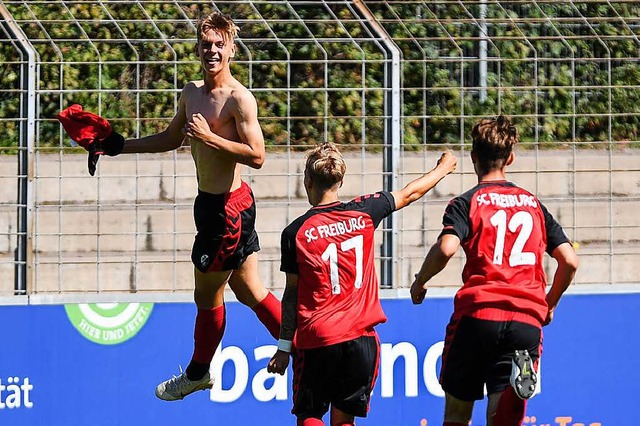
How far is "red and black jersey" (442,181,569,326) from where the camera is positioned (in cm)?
528

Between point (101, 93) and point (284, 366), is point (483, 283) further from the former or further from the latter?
point (101, 93)

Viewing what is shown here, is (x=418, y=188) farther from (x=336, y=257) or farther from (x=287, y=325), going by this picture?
(x=287, y=325)

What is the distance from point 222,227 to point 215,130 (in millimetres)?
486

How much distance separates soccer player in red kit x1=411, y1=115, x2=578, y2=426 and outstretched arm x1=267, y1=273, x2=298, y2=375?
1.77ft

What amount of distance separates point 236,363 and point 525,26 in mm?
3048

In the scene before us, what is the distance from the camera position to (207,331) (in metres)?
6.29

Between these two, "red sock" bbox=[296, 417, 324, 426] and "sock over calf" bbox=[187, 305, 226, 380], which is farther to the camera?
"sock over calf" bbox=[187, 305, 226, 380]

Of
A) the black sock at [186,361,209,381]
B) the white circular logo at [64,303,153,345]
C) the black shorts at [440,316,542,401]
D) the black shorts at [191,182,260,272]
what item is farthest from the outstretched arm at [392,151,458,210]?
the white circular logo at [64,303,153,345]

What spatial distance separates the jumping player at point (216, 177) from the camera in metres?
5.76

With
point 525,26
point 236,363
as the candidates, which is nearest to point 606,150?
point 525,26

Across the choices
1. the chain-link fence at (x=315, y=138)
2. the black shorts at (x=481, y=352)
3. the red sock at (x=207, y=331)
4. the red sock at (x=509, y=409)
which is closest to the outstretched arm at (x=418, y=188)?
the black shorts at (x=481, y=352)

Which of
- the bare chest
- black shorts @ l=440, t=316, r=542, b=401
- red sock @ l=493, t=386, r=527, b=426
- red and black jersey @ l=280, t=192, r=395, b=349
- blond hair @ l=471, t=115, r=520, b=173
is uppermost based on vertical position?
the bare chest

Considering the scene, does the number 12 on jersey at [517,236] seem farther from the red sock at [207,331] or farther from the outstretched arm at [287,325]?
the red sock at [207,331]

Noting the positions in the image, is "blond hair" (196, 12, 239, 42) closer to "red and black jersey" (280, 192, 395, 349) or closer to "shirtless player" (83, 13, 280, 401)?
"shirtless player" (83, 13, 280, 401)
